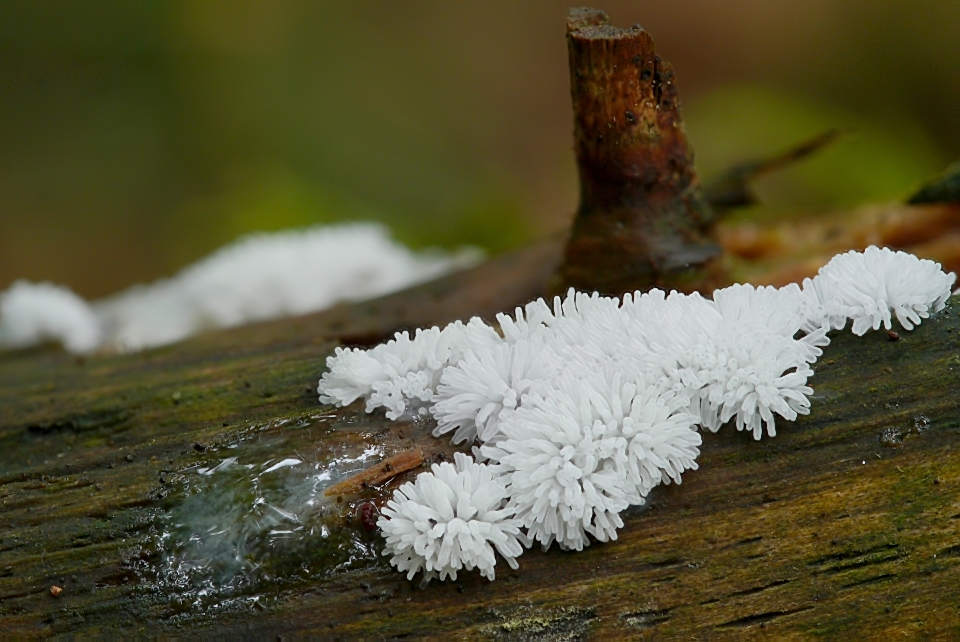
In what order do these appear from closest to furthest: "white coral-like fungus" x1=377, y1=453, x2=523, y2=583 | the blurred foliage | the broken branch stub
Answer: "white coral-like fungus" x1=377, y1=453, x2=523, y2=583 → the broken branch stub → the blurred foliage

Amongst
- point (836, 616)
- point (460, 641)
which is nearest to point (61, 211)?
point (460, 641)

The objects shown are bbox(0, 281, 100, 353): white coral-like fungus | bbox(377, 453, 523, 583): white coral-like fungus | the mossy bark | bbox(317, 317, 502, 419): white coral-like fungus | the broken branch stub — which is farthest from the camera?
bbox(0, 281, 100, 353): white coral-like fungus

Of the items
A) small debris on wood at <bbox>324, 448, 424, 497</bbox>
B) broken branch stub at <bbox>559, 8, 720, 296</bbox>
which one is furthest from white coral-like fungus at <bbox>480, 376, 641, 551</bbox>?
broken branch stub at <bbox>559, 8, 720, 296</bbox>

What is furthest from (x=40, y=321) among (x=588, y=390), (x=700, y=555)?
(x=700, y=555)

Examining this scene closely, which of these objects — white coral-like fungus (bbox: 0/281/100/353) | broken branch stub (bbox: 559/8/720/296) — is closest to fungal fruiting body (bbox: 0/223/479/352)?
white coral-like fungus (bbox: 0/281/100/353)

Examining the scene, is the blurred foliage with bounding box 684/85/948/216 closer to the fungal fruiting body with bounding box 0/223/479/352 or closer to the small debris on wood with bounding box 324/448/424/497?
the fungal fruiting body with bounding box 0/223/479/352

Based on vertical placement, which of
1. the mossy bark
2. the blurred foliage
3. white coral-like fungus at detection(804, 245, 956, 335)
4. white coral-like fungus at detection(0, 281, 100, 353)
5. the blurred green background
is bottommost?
the mossy bark

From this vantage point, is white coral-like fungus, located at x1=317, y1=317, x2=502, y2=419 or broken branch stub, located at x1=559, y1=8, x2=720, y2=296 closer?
white coral-like fungus, located at x1=317, y1=317, x2=502, y2=419

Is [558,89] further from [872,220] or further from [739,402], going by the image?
[739,402]

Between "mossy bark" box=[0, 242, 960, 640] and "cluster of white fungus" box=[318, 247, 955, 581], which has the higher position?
"cluster of white fungus" box=[318, 247, 955, 581]
